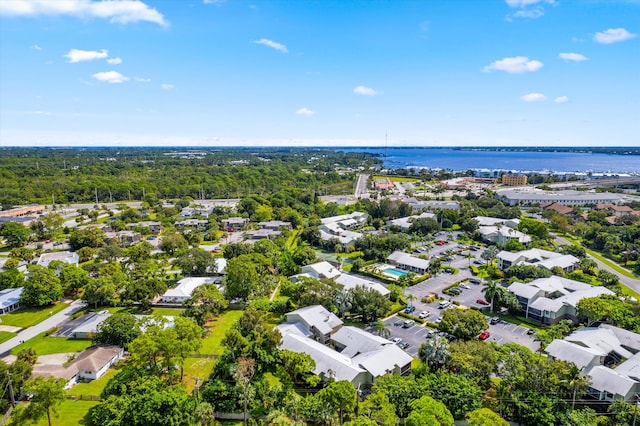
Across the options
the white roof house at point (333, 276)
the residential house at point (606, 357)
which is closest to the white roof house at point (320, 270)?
the white roof house at point (333, 276)

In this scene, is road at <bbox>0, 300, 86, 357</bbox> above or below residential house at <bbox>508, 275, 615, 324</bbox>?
below

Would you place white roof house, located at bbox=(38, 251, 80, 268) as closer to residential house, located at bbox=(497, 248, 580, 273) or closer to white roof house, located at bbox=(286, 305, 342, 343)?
white roof house, located at bbox=(286, 305, 342, 343)

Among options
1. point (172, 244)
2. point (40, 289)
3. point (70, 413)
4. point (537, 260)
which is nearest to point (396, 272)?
point (537, 260)

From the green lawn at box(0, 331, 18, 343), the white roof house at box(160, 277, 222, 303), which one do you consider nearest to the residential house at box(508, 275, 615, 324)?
the white roof house at box(160, 277, 222, 303)

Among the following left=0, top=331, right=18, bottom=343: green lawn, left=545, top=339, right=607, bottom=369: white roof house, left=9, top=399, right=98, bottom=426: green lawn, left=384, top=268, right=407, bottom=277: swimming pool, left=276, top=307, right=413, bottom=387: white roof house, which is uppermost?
left=545, top=339, right=607, bottom=369: white roof house

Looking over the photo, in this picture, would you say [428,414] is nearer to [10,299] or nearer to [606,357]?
[606,357]
